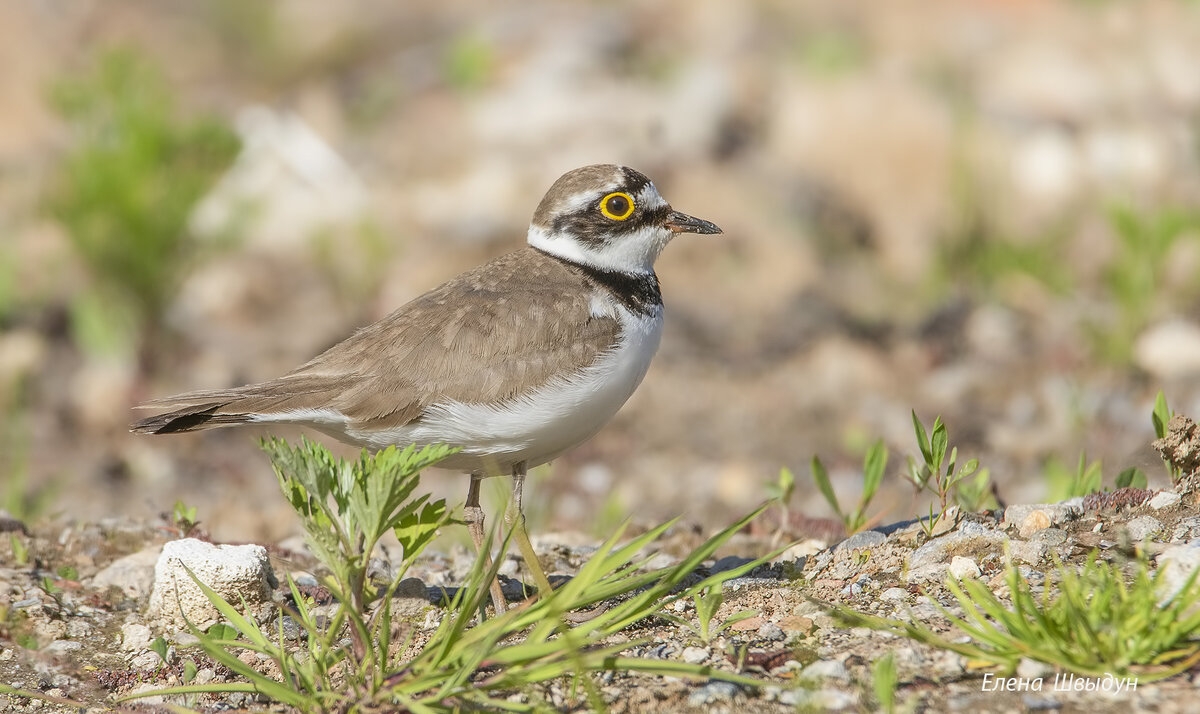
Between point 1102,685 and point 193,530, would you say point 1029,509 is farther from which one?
point 193,530

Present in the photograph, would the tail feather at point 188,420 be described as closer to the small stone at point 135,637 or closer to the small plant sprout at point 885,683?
the small stone at point 135,637

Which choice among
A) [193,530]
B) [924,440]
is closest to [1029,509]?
[924,440]

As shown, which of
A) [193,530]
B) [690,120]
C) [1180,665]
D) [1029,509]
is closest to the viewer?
[1180,665]

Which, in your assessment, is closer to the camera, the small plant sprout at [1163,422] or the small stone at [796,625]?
the small stone at [796,625]

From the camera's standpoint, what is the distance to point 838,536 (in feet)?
17.9

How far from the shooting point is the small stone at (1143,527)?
13.7 feet

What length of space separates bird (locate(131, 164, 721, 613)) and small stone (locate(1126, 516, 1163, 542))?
6.08ft

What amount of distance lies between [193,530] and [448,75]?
389 inches

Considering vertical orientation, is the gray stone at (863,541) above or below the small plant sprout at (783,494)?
below

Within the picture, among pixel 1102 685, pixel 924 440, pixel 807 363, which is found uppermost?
pixel 807 363

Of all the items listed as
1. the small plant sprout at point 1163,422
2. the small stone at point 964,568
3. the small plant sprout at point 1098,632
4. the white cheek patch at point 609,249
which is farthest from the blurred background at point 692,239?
the small plant sprout at point 1098,632

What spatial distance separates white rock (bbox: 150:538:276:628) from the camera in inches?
173

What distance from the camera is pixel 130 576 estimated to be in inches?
193

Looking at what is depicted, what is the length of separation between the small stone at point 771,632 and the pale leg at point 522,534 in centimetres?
79
